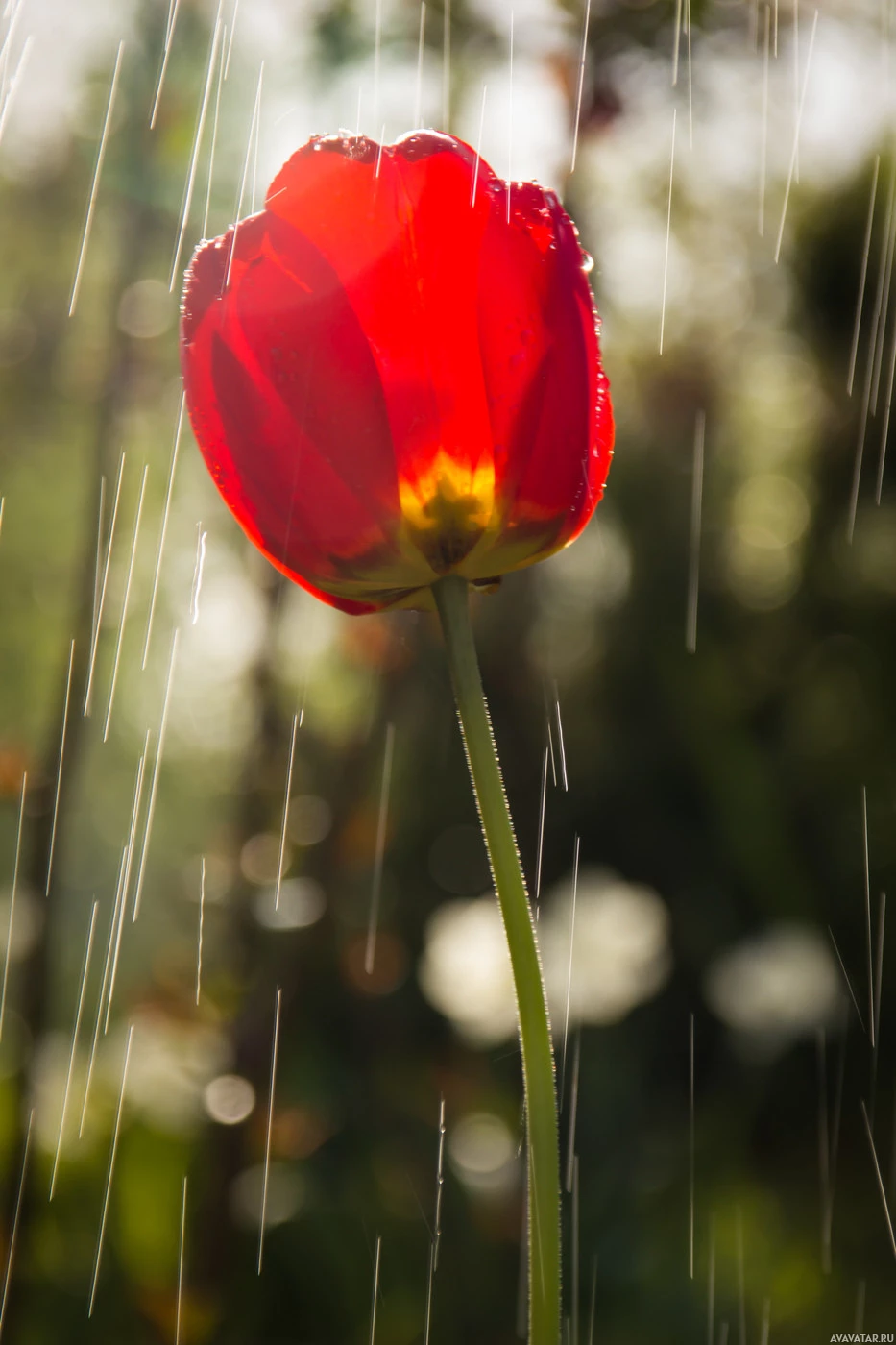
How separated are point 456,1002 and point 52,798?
2.48 ft

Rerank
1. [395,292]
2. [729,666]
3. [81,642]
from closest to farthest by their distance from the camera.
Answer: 1. [395,292]
2. [81,642]
3. [729,666]

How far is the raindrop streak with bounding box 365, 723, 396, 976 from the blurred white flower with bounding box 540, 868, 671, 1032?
0.26 meters

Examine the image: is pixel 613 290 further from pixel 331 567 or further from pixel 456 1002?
pixel 331 567

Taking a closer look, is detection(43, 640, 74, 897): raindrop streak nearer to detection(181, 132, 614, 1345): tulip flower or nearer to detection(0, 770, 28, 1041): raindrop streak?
detection(0, 770, 28, 1041): raindrop streak

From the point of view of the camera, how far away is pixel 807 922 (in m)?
1.54

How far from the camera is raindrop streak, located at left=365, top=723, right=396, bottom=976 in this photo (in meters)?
1.30

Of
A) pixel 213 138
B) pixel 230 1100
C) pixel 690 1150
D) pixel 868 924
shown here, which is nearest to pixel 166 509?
pixel 213 138

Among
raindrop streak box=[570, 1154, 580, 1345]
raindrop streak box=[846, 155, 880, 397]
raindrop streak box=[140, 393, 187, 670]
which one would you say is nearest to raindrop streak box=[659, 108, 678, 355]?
raindrop streak box=[846, 155, 880, 397]

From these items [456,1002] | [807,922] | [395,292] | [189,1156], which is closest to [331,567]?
[395,292]

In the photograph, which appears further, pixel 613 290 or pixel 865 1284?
pixel 613 290

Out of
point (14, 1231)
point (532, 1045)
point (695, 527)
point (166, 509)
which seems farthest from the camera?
point (695, 527)

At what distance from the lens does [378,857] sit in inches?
53.2

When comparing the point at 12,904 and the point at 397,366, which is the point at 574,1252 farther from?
the point at 397,366

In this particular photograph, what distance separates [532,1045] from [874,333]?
1.69 metres
